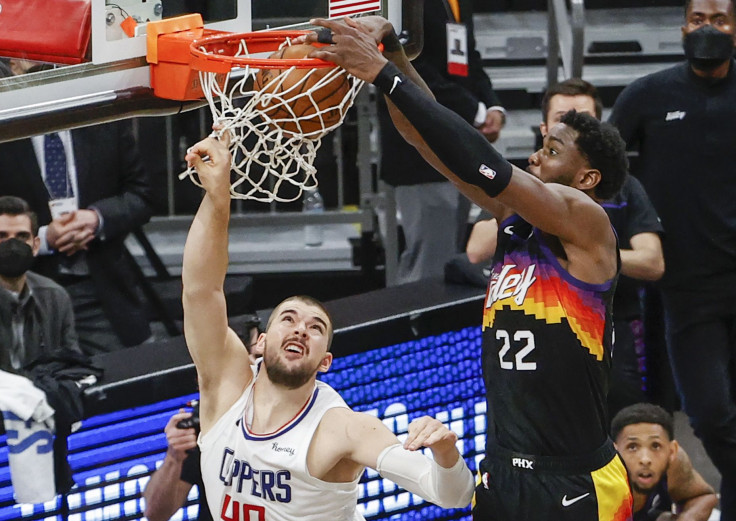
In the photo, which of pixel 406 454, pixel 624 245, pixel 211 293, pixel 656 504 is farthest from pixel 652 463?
pixel 211 293

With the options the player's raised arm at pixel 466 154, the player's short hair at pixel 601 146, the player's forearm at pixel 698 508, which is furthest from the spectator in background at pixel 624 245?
the player's raised arm at pixel 466 154

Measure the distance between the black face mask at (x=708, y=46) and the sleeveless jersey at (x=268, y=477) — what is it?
8.77 ft

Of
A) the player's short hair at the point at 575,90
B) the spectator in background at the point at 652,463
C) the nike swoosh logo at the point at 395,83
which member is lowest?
the spectator in background at the point at 652,463

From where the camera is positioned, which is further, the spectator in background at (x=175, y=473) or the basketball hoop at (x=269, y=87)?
the spectator in background at (x=175, y=473)

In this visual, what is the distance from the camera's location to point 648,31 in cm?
948

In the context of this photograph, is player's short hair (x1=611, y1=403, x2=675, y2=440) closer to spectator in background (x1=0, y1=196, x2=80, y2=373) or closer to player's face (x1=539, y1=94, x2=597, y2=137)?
player's face (x1=539, y1=94, x2=597, y2=137)

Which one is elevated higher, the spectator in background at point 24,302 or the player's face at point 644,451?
the spectator in background at point 24,302

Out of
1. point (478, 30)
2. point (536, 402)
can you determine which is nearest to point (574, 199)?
point (536, 402)

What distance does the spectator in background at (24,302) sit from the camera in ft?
16.5

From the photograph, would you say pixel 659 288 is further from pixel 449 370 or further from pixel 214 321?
pixel 214 321

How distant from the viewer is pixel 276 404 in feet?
13.7

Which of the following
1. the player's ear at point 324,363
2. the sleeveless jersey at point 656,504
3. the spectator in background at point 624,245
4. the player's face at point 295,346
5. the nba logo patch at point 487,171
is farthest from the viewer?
the spectator in background at point 624,245

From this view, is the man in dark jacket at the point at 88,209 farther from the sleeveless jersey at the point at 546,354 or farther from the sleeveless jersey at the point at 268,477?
the sleeveless jersey at the point at 546,354

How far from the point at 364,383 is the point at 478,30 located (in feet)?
15.8
